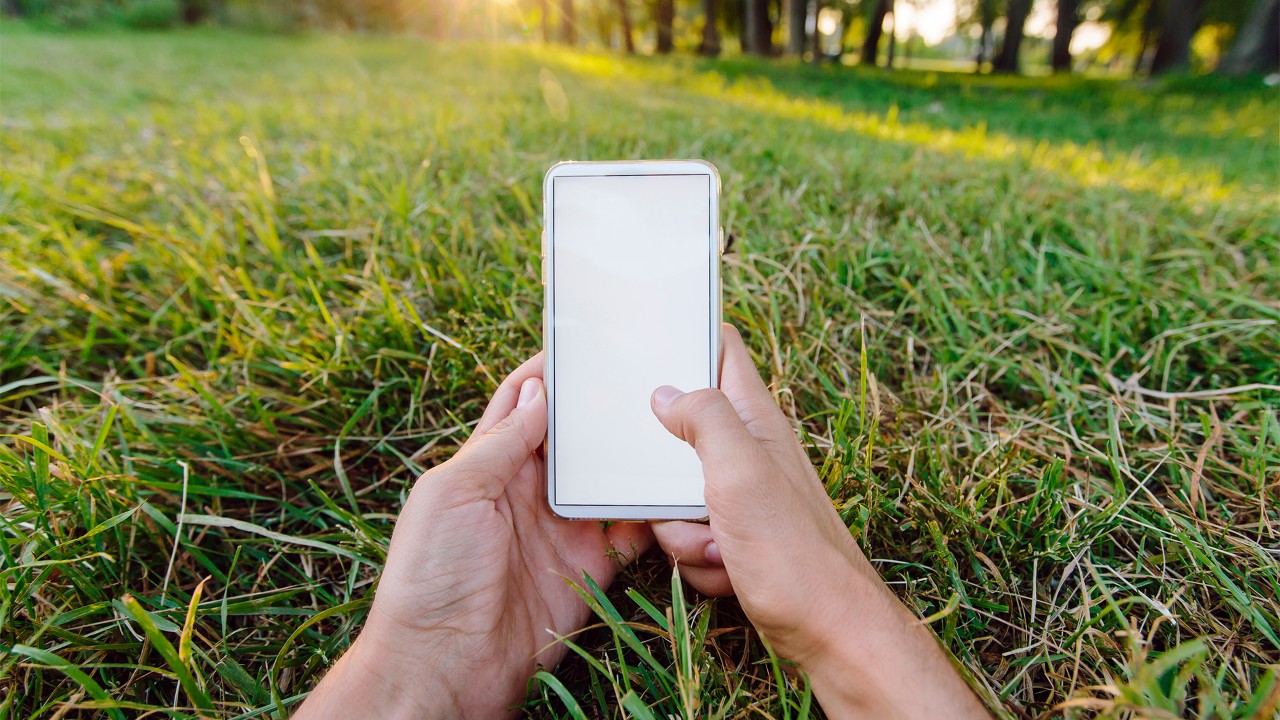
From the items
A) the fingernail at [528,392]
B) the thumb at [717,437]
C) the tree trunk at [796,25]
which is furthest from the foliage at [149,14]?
the thumb at [717,437]

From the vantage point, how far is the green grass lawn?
3.84 feet

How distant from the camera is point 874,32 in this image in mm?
17391

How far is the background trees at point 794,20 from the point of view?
1173 centimetres

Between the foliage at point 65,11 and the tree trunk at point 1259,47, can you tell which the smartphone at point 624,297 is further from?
the foliage at point 65,11

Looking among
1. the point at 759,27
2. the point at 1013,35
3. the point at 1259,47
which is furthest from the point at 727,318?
the point at 1013,35

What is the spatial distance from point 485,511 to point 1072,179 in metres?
3.41

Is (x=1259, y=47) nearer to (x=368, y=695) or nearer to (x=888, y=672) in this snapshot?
(x=888, y=672)

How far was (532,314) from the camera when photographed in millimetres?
1928

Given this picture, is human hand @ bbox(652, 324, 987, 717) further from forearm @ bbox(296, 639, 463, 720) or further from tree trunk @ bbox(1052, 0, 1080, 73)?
tree trunk @ bbox(1052, 0, 1080, 73)

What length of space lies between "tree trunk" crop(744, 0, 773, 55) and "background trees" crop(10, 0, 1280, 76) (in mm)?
30

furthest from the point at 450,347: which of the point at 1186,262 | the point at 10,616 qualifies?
the point at 1186,262

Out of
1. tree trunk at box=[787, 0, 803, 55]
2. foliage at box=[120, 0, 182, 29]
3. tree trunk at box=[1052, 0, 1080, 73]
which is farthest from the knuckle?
foliage at box=[120, 0, 182, 29]

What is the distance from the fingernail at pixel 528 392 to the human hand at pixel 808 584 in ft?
1.33

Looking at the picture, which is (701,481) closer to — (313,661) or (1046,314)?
(313,661)
